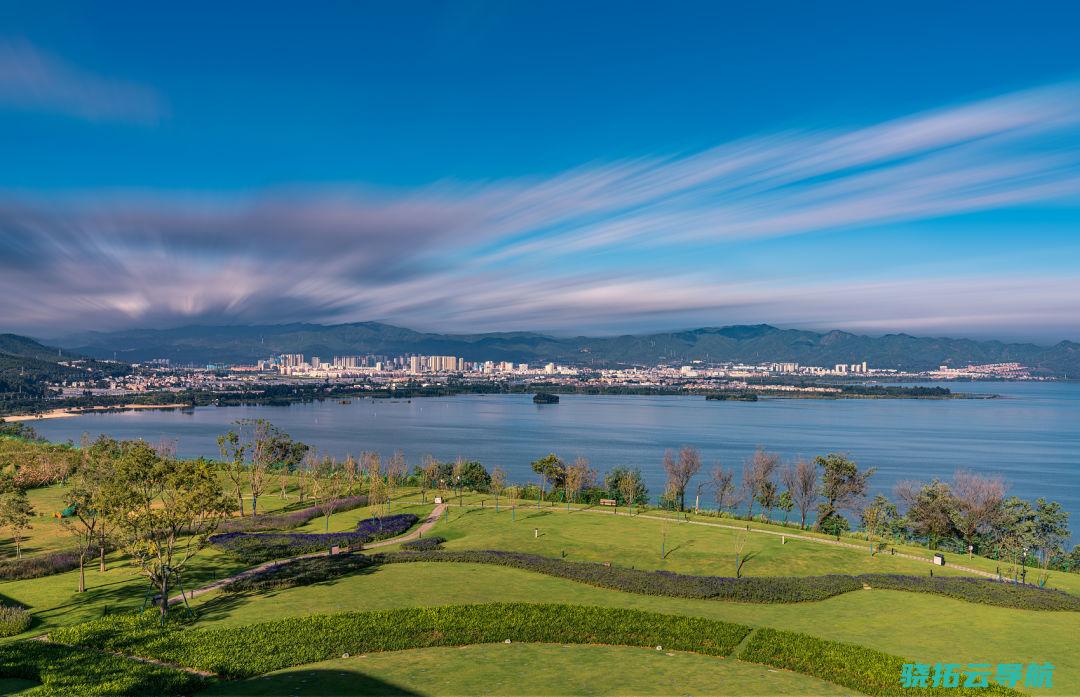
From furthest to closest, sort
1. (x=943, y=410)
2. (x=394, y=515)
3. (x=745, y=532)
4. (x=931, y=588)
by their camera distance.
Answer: (x=943, y=410), (x=394, y=515), (x=745, y=532), (x=931, y=588)

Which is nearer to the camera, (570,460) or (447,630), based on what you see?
(447,630)

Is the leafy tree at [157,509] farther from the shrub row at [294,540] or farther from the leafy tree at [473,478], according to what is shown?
the leafy tree at [473,478]

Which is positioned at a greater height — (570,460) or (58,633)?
(58,633)

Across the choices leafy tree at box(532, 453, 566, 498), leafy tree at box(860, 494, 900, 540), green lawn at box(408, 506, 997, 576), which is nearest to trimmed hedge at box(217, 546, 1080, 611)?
green lawn at box(408, 506, 997, 576)

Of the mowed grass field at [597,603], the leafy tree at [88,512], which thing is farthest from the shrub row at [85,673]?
the leafy tree at [88,512]

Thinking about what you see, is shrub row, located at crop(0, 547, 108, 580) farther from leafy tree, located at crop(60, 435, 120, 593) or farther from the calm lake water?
the calm lake water

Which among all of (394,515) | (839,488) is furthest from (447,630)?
(839,488)

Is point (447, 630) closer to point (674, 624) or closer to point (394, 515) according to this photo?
point (674, 624)
